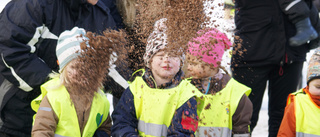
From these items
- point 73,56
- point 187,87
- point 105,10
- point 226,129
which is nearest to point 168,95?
point 187,87

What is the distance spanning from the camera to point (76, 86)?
2.50 m

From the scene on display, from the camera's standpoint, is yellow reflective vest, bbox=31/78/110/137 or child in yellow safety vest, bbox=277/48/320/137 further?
child in yellow safety vest, bbox=277/48/320/137

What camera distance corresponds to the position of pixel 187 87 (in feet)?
8.43

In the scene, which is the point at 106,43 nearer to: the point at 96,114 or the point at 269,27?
the point at 96,114

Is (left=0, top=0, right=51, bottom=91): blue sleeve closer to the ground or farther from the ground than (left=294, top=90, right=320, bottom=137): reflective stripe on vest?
farther from the ground

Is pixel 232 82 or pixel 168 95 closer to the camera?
pixel 168 95

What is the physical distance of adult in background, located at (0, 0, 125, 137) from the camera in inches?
106

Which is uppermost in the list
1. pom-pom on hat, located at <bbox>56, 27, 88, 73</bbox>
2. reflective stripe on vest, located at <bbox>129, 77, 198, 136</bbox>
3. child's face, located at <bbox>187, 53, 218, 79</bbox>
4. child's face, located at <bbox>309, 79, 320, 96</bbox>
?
pom-pom on hat, located at <bbox>56, 27, 88, 73</bbox>

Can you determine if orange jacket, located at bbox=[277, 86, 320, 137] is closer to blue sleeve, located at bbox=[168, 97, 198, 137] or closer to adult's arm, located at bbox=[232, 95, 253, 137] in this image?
adult's arm, located at bbox=[232, 95, 253, 137]

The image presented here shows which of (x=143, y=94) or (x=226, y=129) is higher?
(x=143, y=94)

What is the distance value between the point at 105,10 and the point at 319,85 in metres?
1.59

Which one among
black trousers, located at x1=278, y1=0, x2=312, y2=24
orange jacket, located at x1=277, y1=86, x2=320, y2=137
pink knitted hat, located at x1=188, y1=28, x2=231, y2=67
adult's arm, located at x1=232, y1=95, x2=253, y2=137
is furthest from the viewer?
black trousers, located at x1=278, y1=0, x2=312, y2=24

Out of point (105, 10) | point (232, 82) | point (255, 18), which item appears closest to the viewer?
point (232, 82)

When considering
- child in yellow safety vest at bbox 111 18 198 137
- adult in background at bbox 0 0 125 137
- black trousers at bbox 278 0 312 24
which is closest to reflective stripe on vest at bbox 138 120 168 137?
child in yellow safety vest at bbox 111 18 198 137
